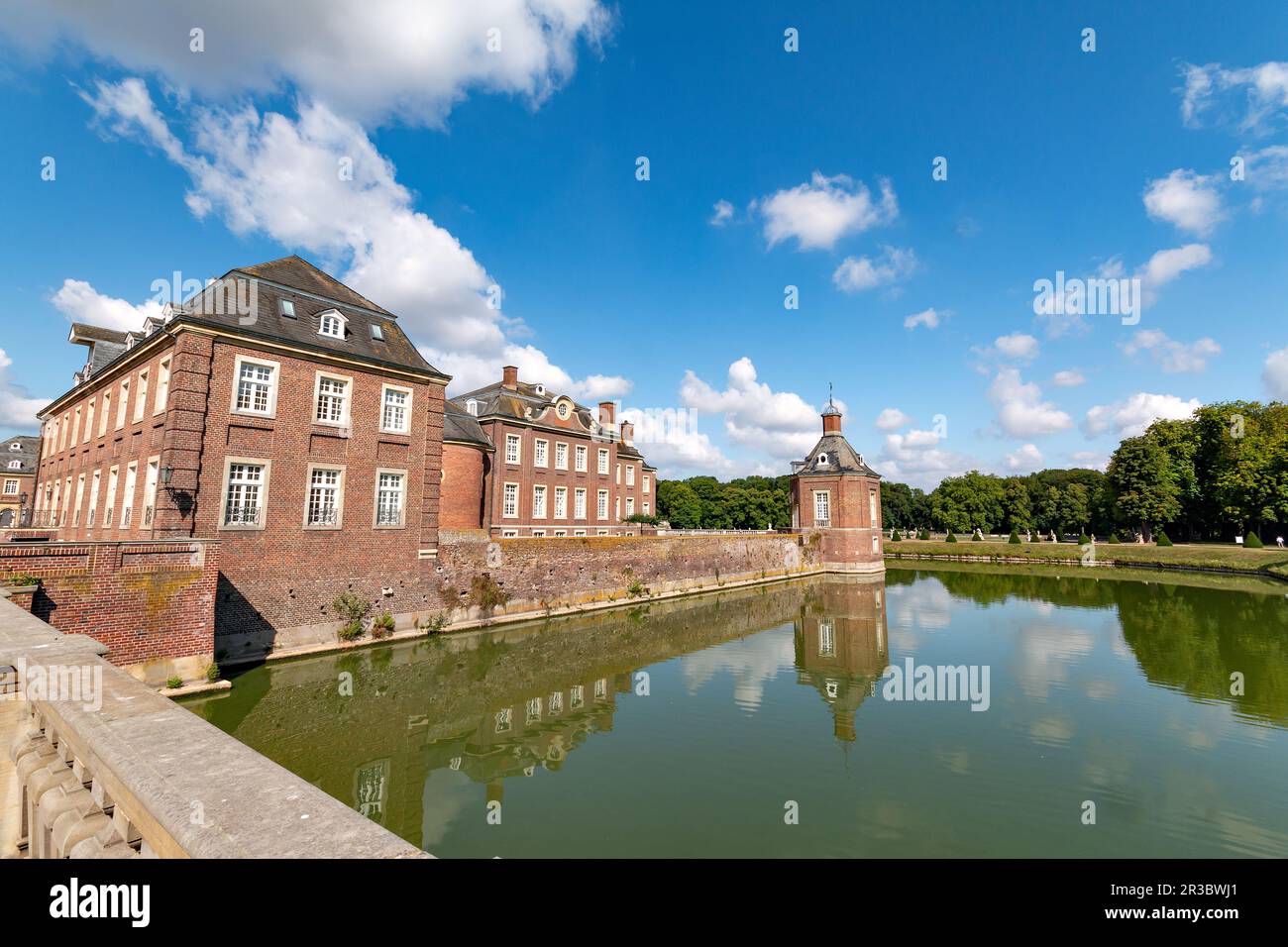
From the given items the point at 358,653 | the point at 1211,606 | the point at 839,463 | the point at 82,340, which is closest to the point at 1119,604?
the point at 1211,606

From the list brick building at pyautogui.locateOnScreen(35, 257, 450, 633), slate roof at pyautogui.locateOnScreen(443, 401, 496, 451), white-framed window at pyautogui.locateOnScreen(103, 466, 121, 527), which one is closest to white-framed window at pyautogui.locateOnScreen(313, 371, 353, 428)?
brick building at pyautogui.locateOnScreen(35, 257, 450, 633)

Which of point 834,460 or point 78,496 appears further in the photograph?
point 834,460

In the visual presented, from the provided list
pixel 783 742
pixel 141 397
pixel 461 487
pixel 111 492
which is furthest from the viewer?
pixel 461 487

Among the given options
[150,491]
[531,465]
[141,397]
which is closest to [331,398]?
[150,491]

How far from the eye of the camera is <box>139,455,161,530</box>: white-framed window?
566 inches

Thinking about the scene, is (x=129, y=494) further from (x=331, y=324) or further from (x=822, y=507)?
(x=822, y=507)

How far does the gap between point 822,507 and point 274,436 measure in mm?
37481

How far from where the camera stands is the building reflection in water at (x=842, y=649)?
1287cm

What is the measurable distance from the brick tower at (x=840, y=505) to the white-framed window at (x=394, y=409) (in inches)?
1287

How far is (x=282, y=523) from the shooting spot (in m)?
15.0

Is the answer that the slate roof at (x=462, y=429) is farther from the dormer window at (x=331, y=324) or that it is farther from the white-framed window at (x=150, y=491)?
the white-framed window at (x=150, y=491)

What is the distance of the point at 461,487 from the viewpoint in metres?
25.7

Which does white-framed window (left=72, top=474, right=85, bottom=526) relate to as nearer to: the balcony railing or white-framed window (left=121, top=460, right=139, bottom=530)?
white-framed window (left=121, top=460, right=139, bottom=530)

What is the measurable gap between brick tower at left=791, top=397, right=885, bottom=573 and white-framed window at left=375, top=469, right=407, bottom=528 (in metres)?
32.5
